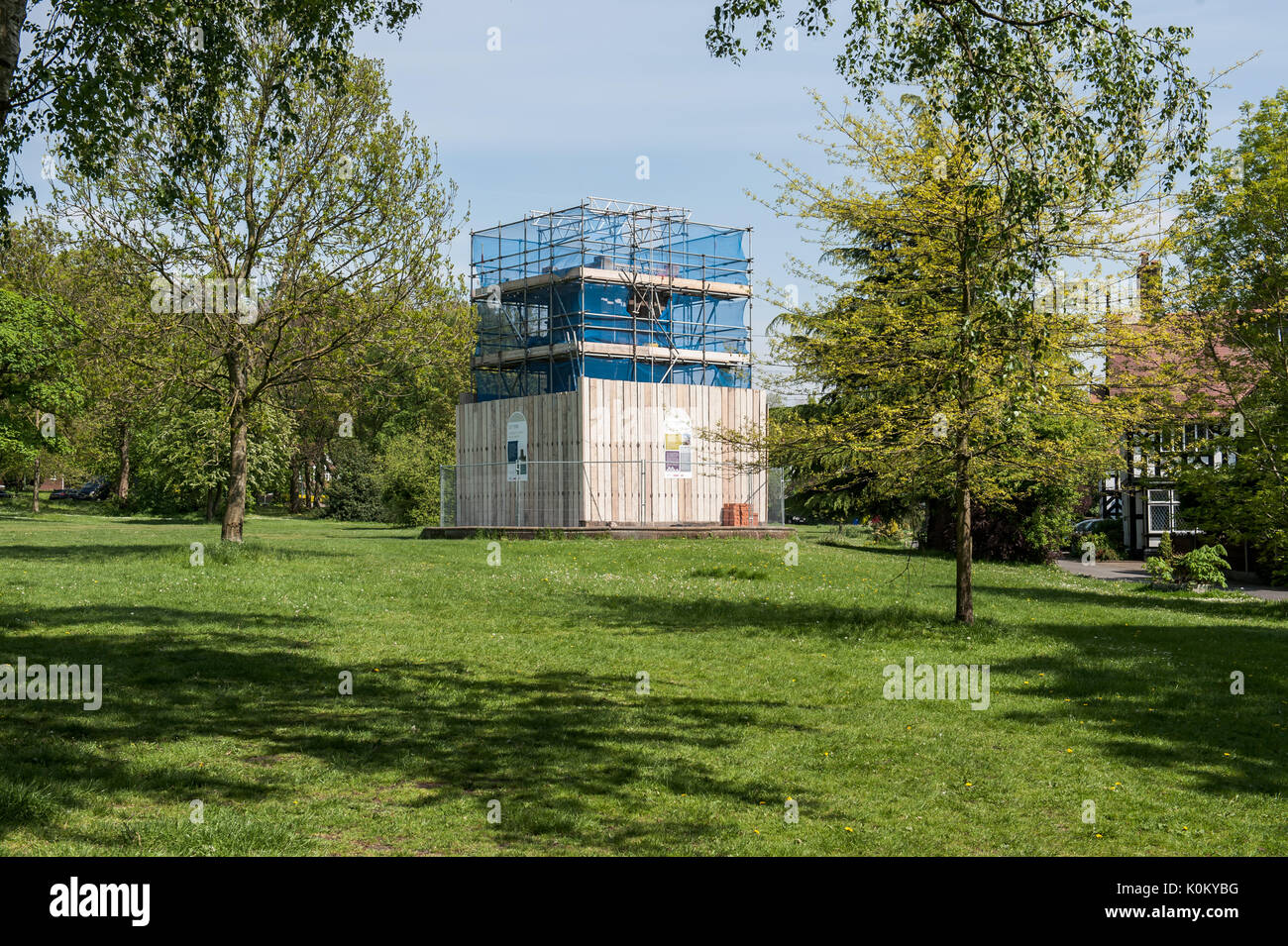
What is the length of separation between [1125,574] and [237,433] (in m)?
32.1

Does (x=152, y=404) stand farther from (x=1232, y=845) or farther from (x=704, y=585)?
(x=1232, y=845)

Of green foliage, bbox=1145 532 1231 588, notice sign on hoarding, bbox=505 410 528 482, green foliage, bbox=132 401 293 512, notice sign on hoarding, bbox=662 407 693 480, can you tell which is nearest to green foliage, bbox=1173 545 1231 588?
green foliage, bbox=1145 532 1231 588

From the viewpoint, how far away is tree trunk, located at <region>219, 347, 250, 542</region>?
26.1 m

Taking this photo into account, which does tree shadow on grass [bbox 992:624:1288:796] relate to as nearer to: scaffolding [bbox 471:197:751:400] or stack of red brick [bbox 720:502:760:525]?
stack of red brick [bbox 720:502:760:525]

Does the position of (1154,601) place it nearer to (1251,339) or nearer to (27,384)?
(1251,339)

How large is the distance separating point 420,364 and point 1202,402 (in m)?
17.3

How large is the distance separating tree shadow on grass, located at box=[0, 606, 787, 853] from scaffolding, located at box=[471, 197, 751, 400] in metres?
27.5

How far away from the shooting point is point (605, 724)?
36.5 ft

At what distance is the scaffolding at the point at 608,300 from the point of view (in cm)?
4156

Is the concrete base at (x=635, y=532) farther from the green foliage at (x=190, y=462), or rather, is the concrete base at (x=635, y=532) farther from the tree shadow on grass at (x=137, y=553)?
the green foliage at (x=190, y=462)

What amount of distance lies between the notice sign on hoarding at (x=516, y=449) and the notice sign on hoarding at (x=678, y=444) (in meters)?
5.13

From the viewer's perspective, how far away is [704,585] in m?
23.3

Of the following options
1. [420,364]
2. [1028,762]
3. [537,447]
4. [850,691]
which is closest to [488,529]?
[537,447]

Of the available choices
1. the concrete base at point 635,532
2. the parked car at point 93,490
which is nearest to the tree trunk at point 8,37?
the concrete base at point 635,532
